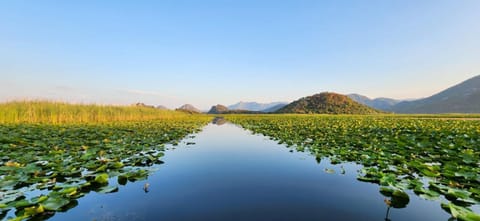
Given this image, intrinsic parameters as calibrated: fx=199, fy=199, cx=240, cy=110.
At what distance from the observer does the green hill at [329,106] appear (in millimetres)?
85312

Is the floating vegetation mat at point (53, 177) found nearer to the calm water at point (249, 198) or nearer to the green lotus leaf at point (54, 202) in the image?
the green lotus leaf at point (54, 202)

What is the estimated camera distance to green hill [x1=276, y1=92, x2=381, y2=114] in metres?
85.3

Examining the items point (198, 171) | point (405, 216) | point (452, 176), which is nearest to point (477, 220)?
point (405, 216)

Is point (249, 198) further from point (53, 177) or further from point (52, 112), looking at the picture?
point (52, 112)

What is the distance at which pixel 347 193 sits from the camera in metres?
3.36

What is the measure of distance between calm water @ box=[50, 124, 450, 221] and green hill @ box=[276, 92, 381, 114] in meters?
85.9

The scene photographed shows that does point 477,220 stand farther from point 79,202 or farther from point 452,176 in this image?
point 79,202

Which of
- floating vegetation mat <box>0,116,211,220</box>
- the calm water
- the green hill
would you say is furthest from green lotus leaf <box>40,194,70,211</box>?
the green hill

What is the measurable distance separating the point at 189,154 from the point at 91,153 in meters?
2.58

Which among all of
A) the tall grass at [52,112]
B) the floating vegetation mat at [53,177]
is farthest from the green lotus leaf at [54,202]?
the tall grass at [52,112]

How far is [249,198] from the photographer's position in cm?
316

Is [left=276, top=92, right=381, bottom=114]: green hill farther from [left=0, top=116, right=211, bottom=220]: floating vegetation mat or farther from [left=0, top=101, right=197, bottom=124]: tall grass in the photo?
[left=0, top=116, right=211, bottom=220]: floating vegetation mat

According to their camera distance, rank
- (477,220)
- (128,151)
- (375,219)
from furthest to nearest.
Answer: (128,151), (375,219), (477,220)

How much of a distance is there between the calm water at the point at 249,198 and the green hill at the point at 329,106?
85919 mm
